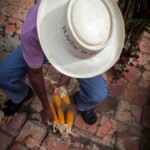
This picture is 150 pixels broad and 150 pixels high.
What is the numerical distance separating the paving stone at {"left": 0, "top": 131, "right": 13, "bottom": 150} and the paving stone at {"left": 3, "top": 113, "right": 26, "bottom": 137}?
1.8 inches

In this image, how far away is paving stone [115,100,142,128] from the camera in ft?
10.2

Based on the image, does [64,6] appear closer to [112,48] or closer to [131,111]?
[112,48]

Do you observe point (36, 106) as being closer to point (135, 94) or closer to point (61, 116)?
point (61, 116)

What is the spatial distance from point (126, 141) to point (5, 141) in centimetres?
122

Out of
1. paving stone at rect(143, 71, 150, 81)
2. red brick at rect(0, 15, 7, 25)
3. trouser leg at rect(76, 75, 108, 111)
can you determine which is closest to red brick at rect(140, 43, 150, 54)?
paving stone at rect(143, 71, 150, 81)

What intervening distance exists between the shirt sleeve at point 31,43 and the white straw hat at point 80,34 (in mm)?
280

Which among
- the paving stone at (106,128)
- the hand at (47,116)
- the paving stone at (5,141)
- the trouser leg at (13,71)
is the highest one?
the trouser leg at (13,71)

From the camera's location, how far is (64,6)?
181 cm

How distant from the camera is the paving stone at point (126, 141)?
A: 293cm

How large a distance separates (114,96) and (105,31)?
163 cm

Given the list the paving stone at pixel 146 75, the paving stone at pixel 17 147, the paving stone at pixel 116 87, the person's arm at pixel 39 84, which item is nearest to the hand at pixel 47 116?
the person's arm at pixel 39 84

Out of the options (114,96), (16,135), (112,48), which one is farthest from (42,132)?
(112,48)

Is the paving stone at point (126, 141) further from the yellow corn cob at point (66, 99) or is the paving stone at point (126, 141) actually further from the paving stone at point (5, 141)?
the paving stone at point (5, 141)

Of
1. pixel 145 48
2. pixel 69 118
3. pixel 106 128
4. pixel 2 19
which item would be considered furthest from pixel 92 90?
pixel 2 19
